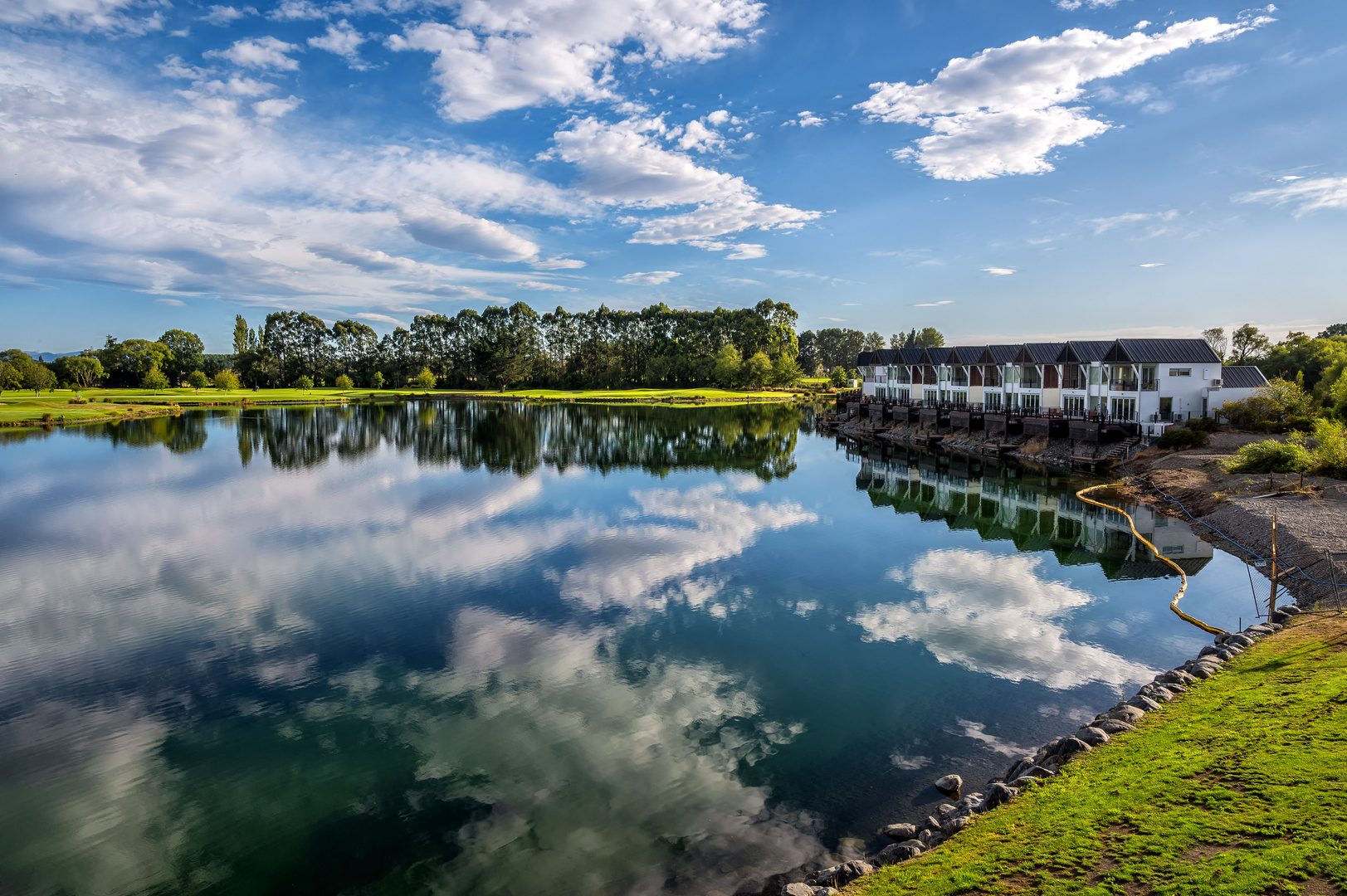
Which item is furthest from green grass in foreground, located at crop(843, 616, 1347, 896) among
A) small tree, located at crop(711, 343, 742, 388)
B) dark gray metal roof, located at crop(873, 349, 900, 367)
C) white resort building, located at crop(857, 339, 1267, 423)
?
small tree, located at crop(711, 343, 742, 388)

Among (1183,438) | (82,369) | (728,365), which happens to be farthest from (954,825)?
(82,369)

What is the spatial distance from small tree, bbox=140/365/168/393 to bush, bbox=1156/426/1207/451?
152665 mm

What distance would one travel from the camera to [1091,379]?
5147 cm

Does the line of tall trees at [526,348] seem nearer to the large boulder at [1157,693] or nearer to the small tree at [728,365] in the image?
the small tree at [728,365]

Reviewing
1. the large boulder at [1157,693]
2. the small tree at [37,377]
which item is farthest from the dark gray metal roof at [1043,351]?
the small tree at [37,377]

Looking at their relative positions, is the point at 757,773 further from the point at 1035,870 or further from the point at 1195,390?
the point at 1195,390

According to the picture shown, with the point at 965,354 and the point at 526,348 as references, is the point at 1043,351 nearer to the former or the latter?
the point at 965,354

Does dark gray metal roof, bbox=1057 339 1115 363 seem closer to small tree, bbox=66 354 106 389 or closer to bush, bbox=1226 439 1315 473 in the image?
bush, bbox=1226 439 1315 473

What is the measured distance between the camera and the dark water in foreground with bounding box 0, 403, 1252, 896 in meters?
10.4

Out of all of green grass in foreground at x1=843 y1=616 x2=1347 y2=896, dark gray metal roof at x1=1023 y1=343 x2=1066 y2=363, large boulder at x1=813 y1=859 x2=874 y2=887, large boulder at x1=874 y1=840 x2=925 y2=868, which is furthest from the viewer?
dark gray metal roof at x1=1023 y1=343 x2=1066 y2=363

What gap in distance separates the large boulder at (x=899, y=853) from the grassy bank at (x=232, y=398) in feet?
315

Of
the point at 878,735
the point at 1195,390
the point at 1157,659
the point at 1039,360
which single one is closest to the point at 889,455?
the point at 1039,360

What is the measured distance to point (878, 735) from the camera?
13.3m

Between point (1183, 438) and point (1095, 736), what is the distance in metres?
38.9
